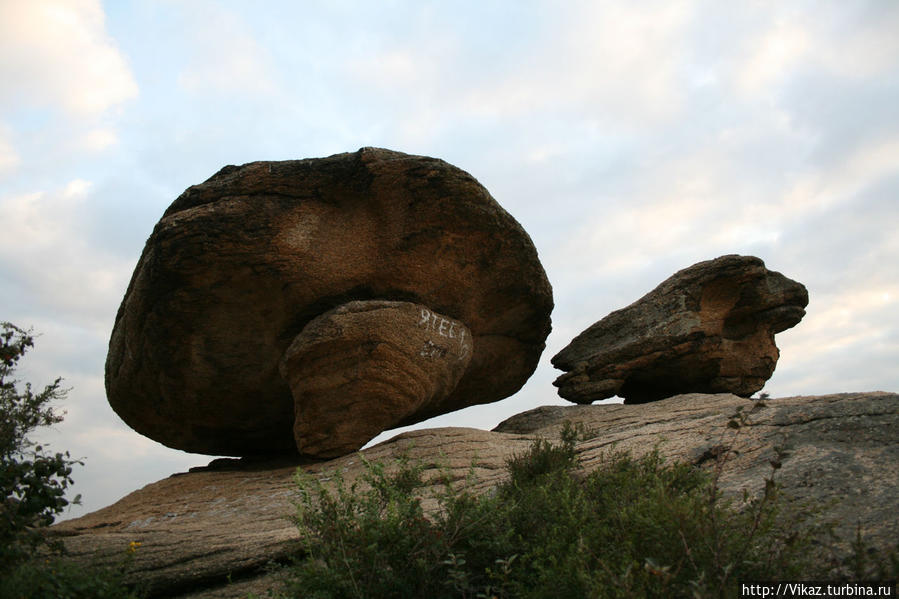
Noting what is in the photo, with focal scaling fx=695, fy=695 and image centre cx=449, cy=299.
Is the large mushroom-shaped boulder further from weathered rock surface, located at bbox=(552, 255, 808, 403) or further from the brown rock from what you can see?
weathered rock surface, located at bbox=(552, 255, 808, 403)

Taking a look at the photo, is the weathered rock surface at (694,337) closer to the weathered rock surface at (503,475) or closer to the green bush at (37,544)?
the weathered rock surface at (503,475)

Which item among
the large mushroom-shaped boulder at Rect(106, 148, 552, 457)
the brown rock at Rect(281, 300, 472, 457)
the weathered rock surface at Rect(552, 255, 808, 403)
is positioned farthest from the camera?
the weathered rock surface at Rect(552, 255, 808, 403)

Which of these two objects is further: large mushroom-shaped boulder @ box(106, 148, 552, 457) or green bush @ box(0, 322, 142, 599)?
large mushroom-shaped boulder @ box(106, 148, 552, 457)

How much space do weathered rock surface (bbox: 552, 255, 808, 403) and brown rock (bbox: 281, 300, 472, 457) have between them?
12.4 feet

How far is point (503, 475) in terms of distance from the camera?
6.82 metres

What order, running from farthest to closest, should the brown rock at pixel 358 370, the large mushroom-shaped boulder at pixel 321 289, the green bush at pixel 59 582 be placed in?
1. the brown rock at pixel 358 370
2. the large mushroom-shaped boulder at pixel 321 289
3. the green bush at pixel 59 582

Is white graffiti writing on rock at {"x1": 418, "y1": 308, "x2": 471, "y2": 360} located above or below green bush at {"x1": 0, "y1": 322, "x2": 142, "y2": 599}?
above

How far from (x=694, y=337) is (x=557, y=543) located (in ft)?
26.6

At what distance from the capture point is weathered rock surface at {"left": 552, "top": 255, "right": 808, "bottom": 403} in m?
11.4

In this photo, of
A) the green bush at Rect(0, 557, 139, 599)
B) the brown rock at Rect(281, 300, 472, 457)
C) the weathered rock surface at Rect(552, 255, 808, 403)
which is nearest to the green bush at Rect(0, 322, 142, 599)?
the green bush at Rect(0, 557, 139, 599)

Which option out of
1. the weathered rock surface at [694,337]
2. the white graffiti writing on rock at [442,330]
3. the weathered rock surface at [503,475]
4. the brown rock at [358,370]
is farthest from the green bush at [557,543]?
the weathered rock surface at [694,337]

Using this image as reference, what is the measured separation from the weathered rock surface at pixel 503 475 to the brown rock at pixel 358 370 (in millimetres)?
364

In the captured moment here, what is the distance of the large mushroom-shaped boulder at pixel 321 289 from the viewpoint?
8.46 metres

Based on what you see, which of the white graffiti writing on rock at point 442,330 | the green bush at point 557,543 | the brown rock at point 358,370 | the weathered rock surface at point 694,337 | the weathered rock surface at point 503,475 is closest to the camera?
the green bush at point 557,543
